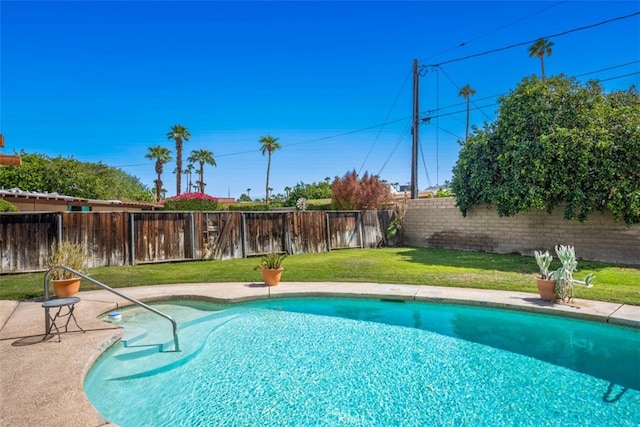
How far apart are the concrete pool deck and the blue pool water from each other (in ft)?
0.77

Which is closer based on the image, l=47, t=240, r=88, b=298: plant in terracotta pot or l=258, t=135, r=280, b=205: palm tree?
l=47, t=240, r=88, b=298: plant in terracotta pot

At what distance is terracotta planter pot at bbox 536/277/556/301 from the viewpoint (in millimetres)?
6266

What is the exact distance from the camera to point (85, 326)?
191 inches

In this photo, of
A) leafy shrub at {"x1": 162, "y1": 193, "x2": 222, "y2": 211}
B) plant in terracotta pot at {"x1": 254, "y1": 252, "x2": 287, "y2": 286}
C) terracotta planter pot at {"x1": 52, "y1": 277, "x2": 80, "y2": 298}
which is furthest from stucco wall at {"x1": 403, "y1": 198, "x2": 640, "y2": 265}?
terracotta planter pot at {"x1": 52, "y1": 277, "x2": 80, "y2": 298}

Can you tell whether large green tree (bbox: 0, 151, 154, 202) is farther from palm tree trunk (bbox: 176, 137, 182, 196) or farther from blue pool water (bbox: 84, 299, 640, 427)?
blue pool water (bbox: 84, 299, 640, 427)

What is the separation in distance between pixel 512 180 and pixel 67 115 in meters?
24.7

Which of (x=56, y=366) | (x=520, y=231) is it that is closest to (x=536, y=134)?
(x=520, y=231)

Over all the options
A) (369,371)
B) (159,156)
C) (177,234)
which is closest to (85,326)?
(369,371)

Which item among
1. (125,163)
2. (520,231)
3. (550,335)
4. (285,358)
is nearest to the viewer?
(285,358)

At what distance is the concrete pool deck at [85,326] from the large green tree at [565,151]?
4546 mm

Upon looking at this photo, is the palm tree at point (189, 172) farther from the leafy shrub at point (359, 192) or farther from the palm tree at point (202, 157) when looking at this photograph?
the leafy shrub at point (359, 192)

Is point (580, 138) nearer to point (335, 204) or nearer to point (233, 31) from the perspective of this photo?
point (233, 31)

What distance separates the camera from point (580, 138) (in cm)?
956

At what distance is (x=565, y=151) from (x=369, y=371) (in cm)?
889
